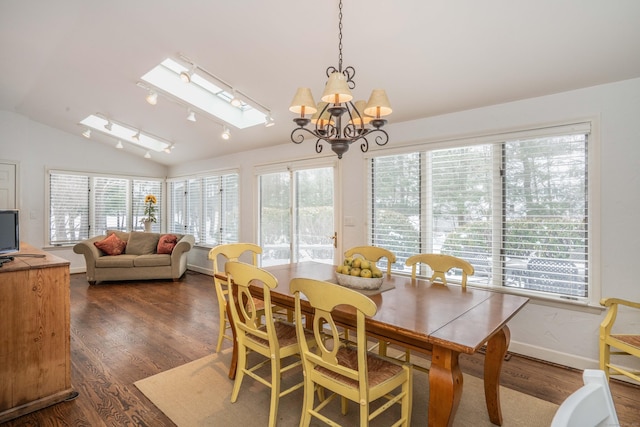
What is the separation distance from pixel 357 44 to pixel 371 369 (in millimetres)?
Answer: 2316

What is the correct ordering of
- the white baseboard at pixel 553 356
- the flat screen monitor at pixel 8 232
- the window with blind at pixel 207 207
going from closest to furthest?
1. the flat screen monitor at pixel 8 232
2. the white baseboard at pixel 553 356
3. the window with blind at pixel 207 207

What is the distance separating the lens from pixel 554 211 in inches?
109

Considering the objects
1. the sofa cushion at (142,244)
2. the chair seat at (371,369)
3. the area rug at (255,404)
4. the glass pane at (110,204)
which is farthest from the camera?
the glass pane at (110,204)

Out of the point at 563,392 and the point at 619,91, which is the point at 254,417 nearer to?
the point at 563,392

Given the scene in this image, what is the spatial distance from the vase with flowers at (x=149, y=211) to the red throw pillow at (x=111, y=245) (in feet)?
2.50

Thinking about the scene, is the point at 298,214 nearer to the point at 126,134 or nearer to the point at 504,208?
the point at 504,208

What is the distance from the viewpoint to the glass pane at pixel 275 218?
5020 millimetres

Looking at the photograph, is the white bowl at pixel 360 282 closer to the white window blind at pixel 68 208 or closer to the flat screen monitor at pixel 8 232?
the flat screen monitor at pixel 8 232

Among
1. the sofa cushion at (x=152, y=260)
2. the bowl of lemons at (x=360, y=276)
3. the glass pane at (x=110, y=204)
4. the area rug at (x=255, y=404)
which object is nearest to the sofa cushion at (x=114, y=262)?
the sofa cushion at (x=152, y=260)

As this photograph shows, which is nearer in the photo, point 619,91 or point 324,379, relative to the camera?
point 324,379

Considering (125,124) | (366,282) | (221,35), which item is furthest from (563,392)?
(125,124)

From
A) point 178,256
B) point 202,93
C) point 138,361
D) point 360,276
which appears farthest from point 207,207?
point 360,276

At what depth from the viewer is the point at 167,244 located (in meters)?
6.07

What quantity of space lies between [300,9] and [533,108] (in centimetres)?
214
